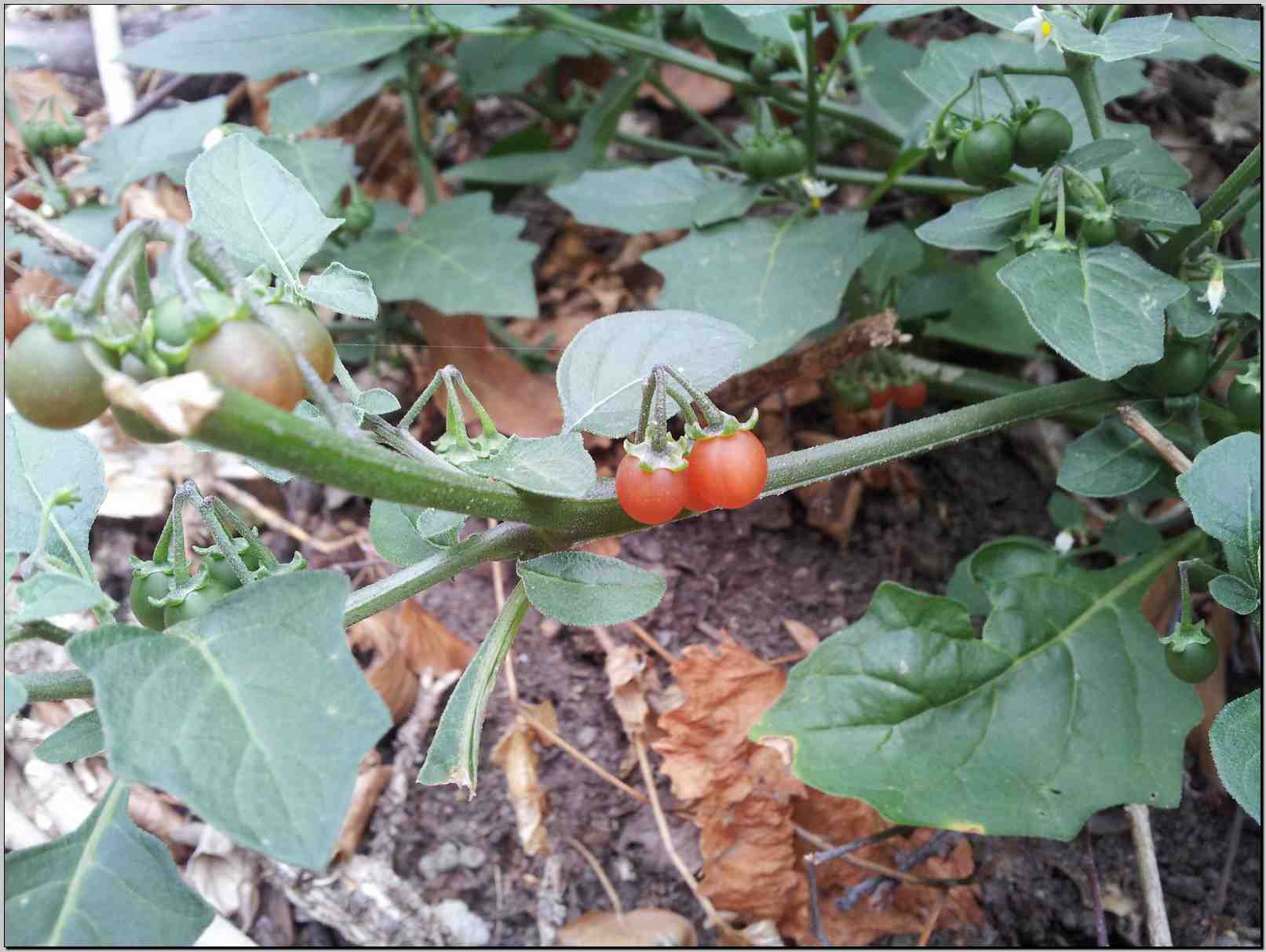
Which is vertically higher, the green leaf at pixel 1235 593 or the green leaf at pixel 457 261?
the green leaf at pixel 1235 593

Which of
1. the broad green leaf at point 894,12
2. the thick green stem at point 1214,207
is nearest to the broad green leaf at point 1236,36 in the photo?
the thick green stem at point 1214,207

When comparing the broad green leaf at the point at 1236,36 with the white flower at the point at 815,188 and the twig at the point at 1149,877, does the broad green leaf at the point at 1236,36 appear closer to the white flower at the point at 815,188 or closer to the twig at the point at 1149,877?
the white flower at the point at 815,188

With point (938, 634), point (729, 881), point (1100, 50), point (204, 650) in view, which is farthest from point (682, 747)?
point (1100, 50)

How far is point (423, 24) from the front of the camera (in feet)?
8.36

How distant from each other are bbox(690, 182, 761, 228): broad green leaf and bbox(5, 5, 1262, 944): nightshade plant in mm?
11

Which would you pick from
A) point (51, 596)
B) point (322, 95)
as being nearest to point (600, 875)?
point (51, 596)

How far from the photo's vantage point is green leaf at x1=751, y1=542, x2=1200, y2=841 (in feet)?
5.24

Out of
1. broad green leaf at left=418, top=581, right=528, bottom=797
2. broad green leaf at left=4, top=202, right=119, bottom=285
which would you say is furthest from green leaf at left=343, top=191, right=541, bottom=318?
broad green leaf at left=418, top=581, right=528, bottom=797

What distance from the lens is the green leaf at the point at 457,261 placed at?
2463mm

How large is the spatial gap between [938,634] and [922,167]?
5.15 feet

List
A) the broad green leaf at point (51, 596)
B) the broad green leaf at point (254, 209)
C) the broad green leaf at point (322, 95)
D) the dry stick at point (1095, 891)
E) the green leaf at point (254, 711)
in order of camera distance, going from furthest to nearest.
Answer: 1. the broad green leaf at point (322, 95)
2. the dry stick at point (1095, 891)
3. the broad green leaf at point (254, 209)
4. the broad green leaf at point (51, 596)
5. the green leaf at point (254, 711)

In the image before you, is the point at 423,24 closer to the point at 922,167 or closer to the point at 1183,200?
the point at 922,167

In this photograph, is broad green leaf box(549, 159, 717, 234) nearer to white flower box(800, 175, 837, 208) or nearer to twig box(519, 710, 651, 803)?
white flower box(800, 175, 837, 208)

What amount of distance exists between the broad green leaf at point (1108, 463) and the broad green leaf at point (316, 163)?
67.6 inches
